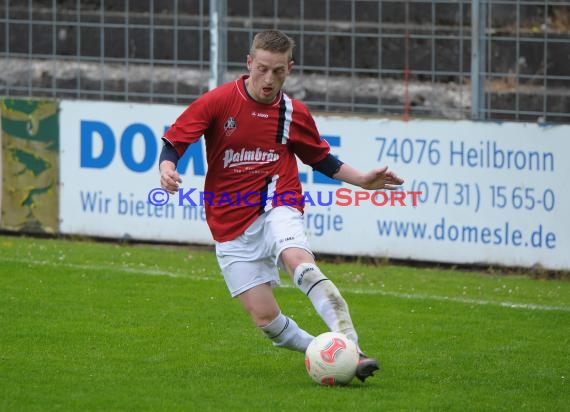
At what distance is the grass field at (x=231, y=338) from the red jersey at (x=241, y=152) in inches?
36.8

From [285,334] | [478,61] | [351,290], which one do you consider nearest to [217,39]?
[478,61]

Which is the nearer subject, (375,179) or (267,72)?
(267,72)

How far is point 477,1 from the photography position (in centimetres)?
1198

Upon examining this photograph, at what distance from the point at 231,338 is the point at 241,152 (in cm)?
167

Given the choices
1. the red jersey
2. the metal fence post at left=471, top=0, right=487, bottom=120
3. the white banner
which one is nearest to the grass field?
the white banner

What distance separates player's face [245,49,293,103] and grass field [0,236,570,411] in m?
1.59

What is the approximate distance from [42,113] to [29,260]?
215 centimetres

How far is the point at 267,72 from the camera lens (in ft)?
24.0

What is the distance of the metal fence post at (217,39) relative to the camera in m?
13.0

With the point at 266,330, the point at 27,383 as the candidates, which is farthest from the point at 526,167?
the point at 27,383

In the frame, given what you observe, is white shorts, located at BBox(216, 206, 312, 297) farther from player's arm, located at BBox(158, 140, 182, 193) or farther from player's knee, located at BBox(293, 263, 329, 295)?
player's arm, located at BBox(158, 140, 182, 193)

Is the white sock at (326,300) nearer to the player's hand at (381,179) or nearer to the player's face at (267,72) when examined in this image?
the player's hand at (381,179)

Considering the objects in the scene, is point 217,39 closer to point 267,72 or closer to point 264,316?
point 267,72

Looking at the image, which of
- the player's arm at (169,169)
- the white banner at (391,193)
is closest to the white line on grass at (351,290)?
the white banner at (391,193)
